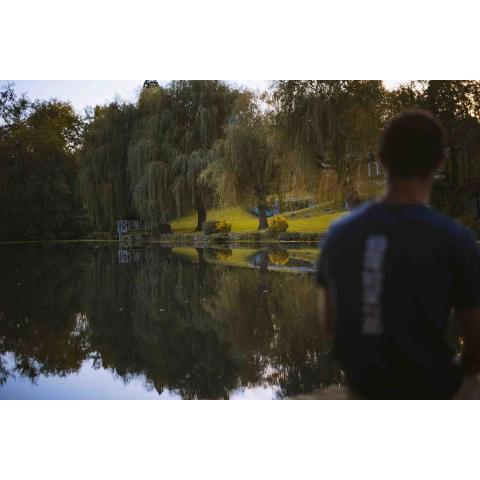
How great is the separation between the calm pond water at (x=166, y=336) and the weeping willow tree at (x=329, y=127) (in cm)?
Answer: 274

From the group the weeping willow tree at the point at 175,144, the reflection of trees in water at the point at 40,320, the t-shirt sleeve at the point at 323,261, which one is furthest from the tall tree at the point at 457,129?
the t-shirt sleeve at the point at 323,261

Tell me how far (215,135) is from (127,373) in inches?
535

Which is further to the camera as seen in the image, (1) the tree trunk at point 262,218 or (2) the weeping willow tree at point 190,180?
(1) the tree trunk at point 262,218

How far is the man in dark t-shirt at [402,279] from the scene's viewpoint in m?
1.44

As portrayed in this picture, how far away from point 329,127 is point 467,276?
1211cm

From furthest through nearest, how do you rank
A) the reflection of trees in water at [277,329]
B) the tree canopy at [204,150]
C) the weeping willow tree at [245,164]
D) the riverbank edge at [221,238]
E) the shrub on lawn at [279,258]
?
the riverbank edge at [221,238], the weeping willow tree at [245,164], the shrub on lawn at [279,258], the tree canopy at [204,150], the reflection of trees in water at [277,329]

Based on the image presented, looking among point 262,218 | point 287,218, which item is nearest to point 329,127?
point 287,218

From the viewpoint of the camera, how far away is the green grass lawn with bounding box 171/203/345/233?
18.0 metres

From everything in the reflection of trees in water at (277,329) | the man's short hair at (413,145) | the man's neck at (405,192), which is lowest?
the reflection of trees in water at (277,329)

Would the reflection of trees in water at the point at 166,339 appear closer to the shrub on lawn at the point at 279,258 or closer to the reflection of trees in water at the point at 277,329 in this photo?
the reflection of trees in water at the point at 277,329

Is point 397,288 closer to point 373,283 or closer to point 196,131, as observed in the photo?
point 373,283

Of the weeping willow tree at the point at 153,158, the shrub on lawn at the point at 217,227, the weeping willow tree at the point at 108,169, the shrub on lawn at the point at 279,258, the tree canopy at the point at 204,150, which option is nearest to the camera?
the tree canopy at the point at 204,150

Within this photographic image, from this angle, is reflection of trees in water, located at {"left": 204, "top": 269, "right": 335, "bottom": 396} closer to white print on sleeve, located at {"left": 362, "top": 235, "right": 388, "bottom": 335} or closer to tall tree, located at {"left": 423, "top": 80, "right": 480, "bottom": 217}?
tall tree, located at {"left": 423, "top": 80, "right": 480, "bottom": 217}
